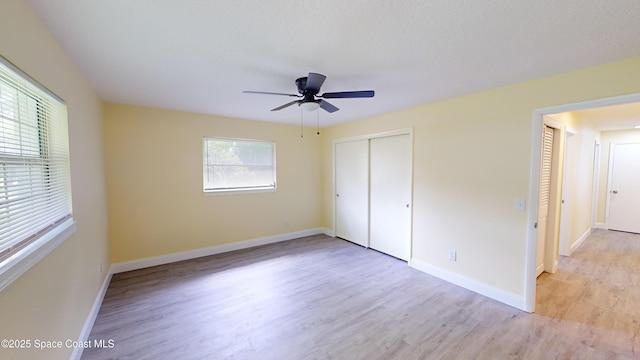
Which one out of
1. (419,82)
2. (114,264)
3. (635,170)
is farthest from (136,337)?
(635,170)

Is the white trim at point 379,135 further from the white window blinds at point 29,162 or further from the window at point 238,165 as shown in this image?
the white window blinds at point 29,162

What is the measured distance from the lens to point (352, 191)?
15.9 ft

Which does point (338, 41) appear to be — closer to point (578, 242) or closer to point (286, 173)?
point (286, 173)

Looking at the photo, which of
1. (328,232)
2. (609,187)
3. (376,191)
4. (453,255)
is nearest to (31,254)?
(453,255)

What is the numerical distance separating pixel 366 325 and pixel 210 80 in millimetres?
2821

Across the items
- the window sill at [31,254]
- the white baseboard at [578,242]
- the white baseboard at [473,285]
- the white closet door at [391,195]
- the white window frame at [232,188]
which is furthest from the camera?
the white baseboard at [578,242]

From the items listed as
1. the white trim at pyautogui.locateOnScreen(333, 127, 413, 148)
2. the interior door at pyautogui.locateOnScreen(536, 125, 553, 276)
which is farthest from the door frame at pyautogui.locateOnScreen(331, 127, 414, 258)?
the interior door at pyautogui.locateOnScreen(536, 125, 553, 276)

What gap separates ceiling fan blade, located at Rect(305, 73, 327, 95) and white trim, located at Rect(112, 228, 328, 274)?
322 centimetres

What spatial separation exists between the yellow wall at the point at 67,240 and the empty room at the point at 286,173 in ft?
0.06

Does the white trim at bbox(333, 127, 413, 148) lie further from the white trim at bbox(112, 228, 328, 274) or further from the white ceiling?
the white trim at bbox(112, 228, 328, 274)

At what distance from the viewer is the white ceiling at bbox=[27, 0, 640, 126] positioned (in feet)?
4.59

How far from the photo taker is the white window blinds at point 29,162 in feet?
3.95

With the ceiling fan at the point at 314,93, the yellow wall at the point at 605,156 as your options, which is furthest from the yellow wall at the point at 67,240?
the yellow wall at the point at 605,156

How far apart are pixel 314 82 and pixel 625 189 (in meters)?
7.59
